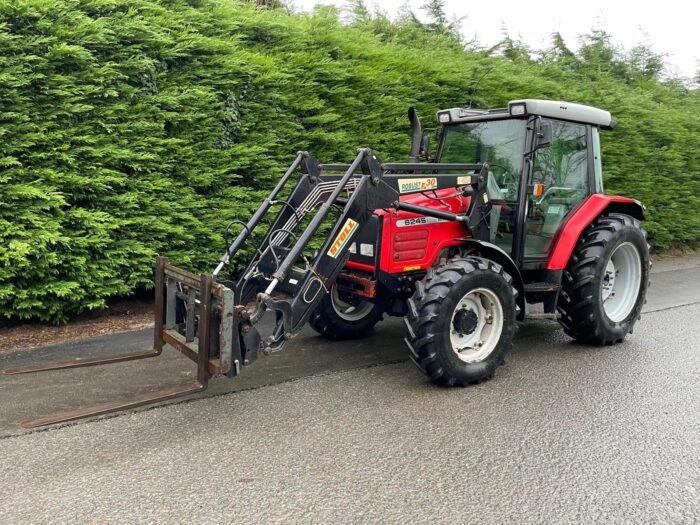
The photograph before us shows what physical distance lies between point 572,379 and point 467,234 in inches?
54.8

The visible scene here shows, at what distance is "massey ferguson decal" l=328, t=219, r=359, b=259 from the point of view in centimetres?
415

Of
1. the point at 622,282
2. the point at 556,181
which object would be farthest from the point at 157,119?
the point at 622,282

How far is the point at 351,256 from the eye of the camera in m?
4.83

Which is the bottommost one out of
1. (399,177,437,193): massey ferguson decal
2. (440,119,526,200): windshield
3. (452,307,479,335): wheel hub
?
(452,307,479,335): wheel hub

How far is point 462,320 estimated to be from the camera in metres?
4.43

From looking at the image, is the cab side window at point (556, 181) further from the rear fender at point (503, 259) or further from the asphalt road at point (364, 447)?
the asphalt road at point (364, 447)

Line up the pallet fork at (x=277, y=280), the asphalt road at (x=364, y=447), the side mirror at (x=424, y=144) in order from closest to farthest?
the asphalt road at (x=364, y=447) → the pallet fork at (x=277, y=280) → the side mirror at (x=424, y=144)

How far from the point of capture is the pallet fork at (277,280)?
11.9 ft

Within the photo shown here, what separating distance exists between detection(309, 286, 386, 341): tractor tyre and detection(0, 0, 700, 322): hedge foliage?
63.7 inches

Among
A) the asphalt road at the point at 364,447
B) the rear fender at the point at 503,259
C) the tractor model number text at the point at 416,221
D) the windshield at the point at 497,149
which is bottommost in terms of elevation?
the asphalt road at the point at 364,447

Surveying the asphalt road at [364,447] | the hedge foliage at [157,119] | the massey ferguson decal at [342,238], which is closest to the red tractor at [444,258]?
the massey ferguson decal at [342,238]

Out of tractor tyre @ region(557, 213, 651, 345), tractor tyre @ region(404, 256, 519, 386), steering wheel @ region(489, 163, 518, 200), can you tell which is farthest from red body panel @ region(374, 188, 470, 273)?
tractor tyre @ region(557, 213, 651, 345)

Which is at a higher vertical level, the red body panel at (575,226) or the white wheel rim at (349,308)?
the red body panel at (575,226)

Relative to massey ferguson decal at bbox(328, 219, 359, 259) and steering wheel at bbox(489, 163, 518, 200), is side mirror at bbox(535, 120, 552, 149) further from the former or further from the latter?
massey ferguson decal at bbox(328, 219, 359, 259)
